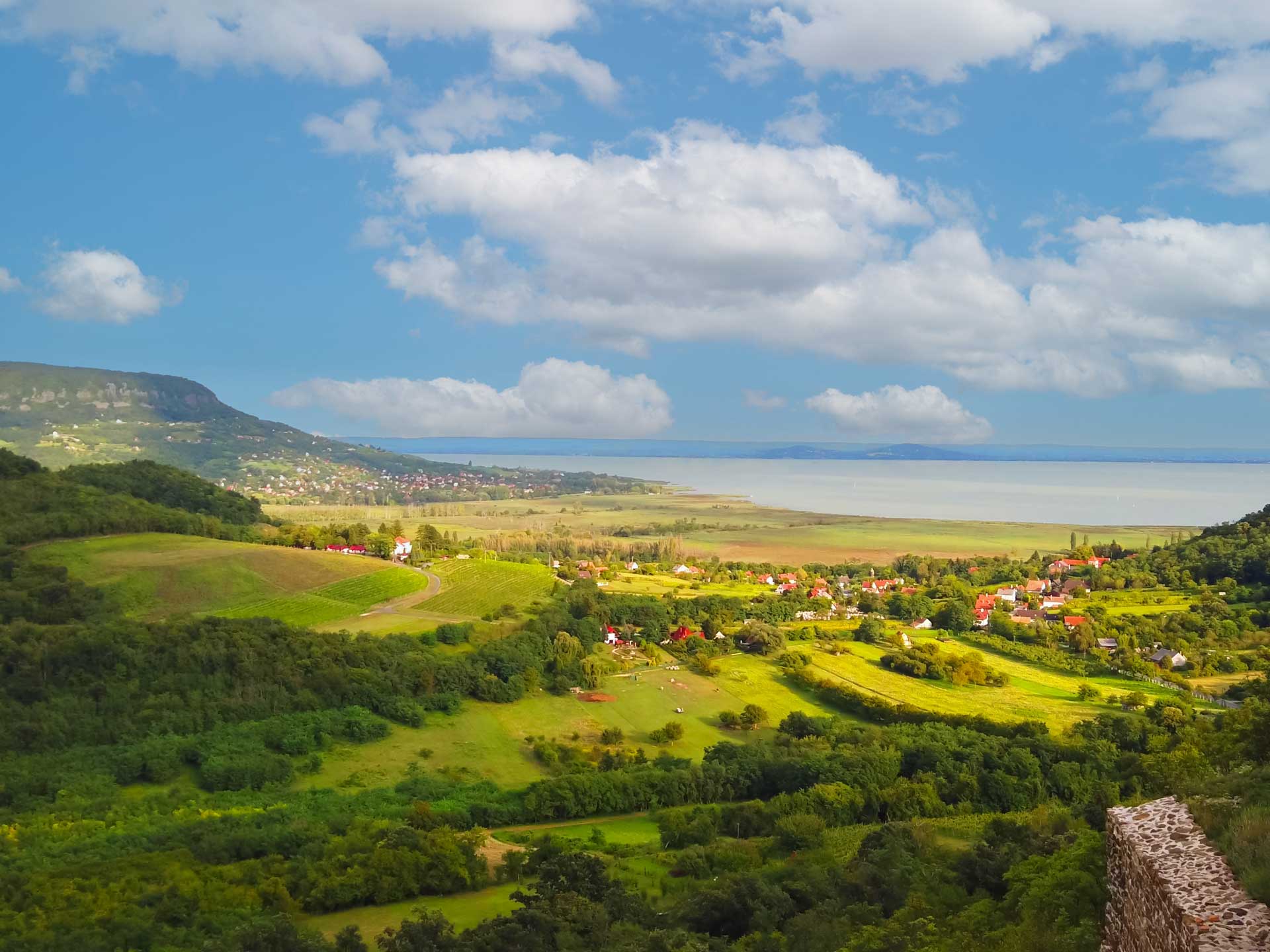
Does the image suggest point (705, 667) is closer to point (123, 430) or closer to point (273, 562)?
point (273, 562)

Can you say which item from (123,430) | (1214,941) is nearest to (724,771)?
(1214,941)

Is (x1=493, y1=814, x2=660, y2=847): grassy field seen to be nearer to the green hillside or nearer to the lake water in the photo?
the lake water

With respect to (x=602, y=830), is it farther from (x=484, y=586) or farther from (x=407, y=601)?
(x=484, y=586)

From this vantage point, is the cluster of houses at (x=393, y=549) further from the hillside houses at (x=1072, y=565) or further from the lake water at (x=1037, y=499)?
the lake water at (x=1037, y=499)

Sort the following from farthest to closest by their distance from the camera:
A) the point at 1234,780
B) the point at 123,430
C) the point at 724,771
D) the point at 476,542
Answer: the point at 123,430 → the point at 476,542 → the point at 724,771 → the point at 1234,780

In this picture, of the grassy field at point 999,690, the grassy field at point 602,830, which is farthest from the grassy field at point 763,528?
the grassy field at point 602,830

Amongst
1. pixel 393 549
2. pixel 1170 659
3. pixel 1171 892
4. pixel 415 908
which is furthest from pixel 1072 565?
pixel 1171 892

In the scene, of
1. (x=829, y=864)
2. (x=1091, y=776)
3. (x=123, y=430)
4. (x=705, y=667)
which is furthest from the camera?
(x=123, y=430)
